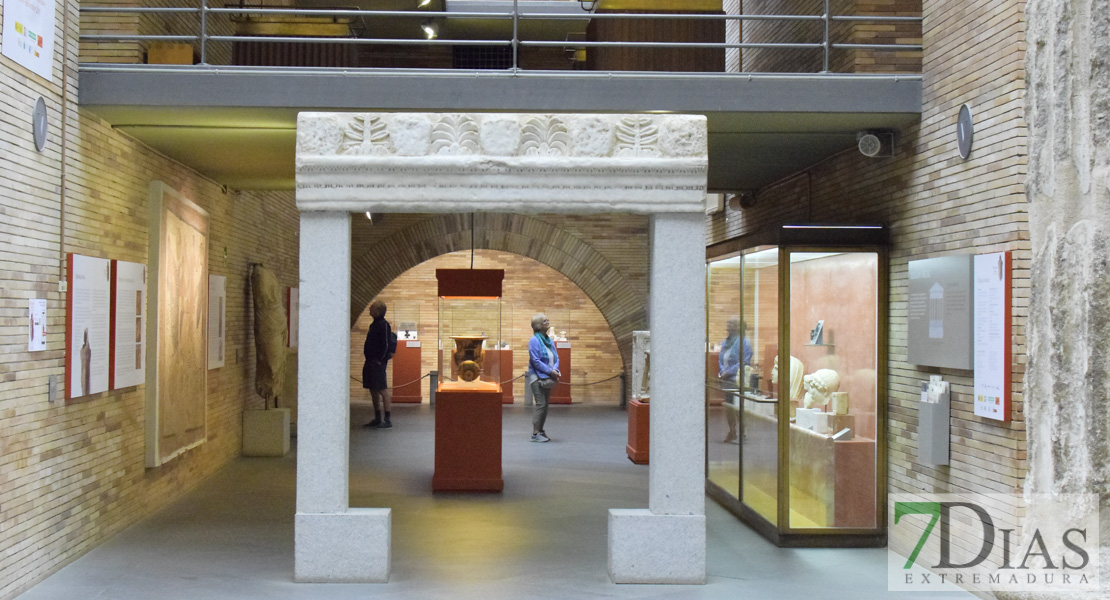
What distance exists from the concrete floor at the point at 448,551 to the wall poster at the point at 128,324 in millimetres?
1286

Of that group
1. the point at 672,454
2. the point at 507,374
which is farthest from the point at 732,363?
the point at 507,374

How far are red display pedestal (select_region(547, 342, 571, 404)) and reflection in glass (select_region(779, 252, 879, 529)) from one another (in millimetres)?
11853

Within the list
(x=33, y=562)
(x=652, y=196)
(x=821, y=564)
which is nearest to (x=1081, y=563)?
(x=652, y=196)

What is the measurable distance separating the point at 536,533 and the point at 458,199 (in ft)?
10.2

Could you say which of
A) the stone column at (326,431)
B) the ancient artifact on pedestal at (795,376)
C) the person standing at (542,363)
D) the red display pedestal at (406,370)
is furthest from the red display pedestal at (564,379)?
the stone column at (326,431)

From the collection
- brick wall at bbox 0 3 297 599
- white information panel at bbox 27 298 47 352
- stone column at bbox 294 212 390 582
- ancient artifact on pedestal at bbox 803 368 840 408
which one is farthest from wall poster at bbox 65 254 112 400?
ancient artifact on pedestal at bbox 803 368 840 408

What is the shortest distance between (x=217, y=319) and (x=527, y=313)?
386 inches

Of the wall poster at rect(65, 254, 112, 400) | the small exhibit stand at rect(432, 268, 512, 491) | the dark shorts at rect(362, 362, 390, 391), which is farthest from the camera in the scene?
the dark shorts at rect(362, 362, 390, 391)

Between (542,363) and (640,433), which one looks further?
(542,363)

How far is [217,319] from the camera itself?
10539mm

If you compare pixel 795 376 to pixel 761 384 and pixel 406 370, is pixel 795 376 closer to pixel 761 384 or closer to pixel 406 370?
pixel 761 384

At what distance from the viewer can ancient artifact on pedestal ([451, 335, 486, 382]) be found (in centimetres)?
1009

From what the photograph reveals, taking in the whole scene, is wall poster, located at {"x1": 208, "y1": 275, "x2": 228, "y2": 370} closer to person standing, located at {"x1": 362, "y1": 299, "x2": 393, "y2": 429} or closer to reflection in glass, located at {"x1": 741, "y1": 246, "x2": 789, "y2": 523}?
person standing, located at {"x1": 362, "y1": 299, "x2": 393, "y2": 429}

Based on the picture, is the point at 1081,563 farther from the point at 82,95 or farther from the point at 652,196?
the point at 82,95
